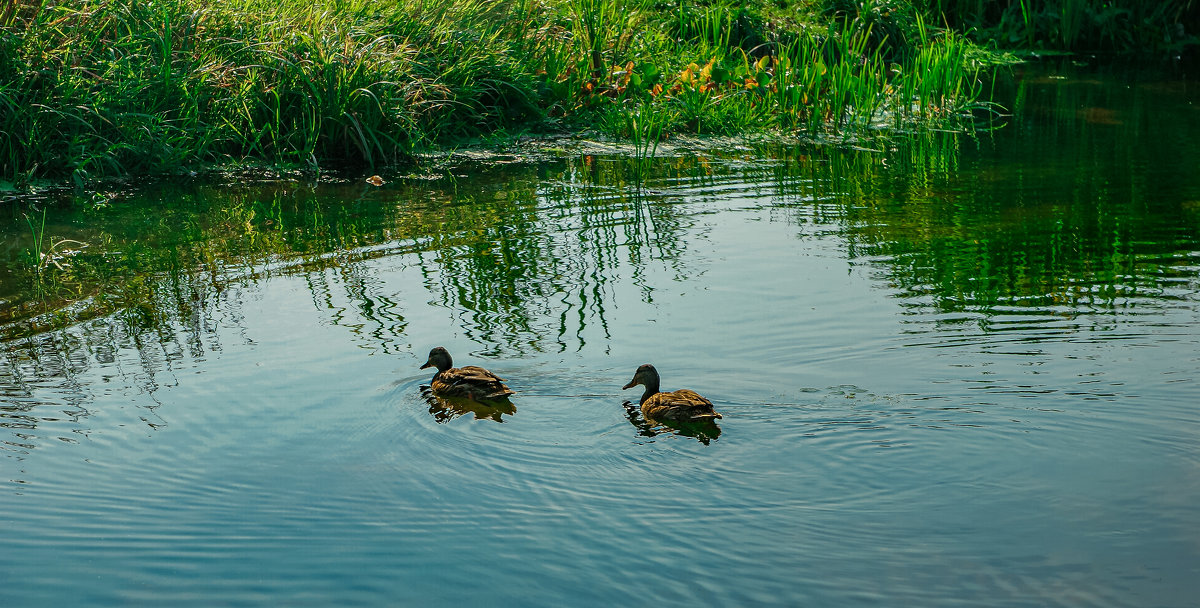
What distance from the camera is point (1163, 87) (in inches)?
651

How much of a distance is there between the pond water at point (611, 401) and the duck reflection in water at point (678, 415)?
0.07m

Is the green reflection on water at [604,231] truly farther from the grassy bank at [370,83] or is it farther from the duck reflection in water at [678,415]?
the duck reflection in water at [678,415]

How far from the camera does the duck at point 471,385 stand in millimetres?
Answer: 5957

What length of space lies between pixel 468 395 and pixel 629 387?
2.69 feet

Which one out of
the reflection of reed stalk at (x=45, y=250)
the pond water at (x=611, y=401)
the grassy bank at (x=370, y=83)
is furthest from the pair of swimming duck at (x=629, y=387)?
the grassy bank at (x=370, y=83)

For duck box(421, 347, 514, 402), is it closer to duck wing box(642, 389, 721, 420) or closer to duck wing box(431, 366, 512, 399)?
duck wing box(431, 366, 512, 399)

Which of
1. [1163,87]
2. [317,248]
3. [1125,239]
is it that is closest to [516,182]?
[317,248]

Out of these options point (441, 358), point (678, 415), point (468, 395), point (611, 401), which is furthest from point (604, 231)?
point (678, 415)

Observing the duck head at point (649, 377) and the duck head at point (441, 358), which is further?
the duck head at point (441, 358)

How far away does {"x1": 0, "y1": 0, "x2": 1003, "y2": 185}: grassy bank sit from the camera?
11.1 m

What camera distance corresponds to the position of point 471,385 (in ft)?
19.5

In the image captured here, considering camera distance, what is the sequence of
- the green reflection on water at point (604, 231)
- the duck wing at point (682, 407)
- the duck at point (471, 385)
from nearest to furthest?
the duck wing at point (682, 407)
the duck at point (471, 385)
the green reflection on water at point (604, 231)

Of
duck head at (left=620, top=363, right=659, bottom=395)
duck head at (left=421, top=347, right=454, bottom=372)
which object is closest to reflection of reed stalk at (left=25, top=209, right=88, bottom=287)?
duck head at (left=421, top=347, right=454, bottom=372)

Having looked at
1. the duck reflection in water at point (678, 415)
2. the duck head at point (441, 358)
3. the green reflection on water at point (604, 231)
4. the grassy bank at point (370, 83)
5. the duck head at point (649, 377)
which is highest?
the grassy bank at point (370, 83)
